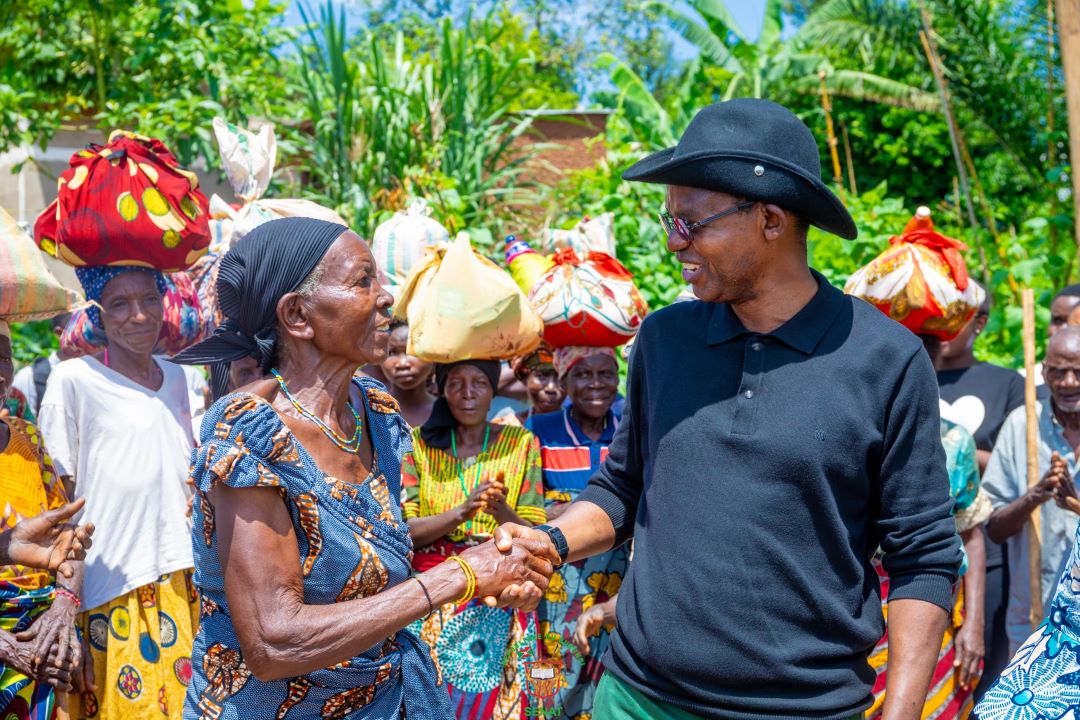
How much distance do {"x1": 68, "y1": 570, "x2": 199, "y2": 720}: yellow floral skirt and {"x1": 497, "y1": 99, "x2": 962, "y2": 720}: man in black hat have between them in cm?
219

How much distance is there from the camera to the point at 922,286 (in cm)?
454

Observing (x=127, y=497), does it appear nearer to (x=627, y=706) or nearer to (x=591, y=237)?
(x=627, y=706)

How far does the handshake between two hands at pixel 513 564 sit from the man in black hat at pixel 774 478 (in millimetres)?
249

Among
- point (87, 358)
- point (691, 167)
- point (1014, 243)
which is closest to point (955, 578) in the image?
point (691, 167)

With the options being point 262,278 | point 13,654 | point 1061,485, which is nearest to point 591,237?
point 1061,485

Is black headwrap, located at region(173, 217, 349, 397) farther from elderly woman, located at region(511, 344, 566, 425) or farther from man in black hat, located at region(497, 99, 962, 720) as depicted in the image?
elderly woman, located at region(511, 344, 566, 425)

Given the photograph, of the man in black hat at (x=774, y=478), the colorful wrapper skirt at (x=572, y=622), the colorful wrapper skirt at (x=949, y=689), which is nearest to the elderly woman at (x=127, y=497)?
the colorful wrapper skirt at (x=572, y=622)

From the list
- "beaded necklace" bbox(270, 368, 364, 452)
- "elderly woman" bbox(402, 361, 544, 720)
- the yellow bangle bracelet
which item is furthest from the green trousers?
"elderly woman" bbox(402, 361, 544, 720)

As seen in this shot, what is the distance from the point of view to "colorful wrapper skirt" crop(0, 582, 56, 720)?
3.53 m

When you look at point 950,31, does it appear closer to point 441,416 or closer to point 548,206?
point 548,206

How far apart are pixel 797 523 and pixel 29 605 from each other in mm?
2604

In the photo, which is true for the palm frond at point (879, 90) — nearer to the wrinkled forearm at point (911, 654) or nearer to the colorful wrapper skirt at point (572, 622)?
the colorful wrapper skirt at point (572, 622)

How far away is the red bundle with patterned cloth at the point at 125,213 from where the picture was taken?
425cm

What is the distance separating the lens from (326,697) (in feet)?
8.55
